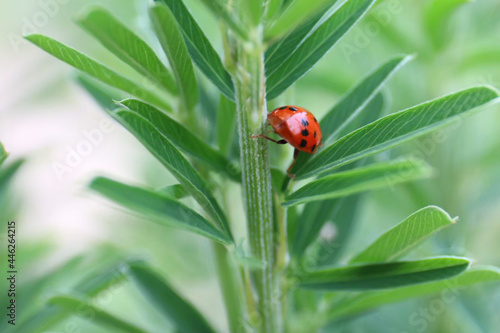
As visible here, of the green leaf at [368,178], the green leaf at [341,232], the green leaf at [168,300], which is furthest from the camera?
the green leaf at [341,232]

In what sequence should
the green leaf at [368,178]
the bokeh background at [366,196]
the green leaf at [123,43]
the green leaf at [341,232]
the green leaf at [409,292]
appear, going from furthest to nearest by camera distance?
the bokeh background at [366,196] < the green leaf at [341,232] < the green leaf at [409,292] < the green leaf at [123,43] < the green leaf at [368,178]

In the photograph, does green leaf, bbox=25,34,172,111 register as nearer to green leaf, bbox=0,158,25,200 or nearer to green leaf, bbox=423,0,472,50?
green leaf, bbox=0,158,25,200

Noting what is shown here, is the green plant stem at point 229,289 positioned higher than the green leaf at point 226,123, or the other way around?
the green leaf at point 226,123

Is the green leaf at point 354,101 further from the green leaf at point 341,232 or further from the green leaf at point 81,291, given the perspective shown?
the green leaf at point 81,291

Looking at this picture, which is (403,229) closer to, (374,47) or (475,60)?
(475,60)

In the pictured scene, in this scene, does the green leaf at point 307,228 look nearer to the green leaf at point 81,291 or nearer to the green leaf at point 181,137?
the green leaf at point 181,137

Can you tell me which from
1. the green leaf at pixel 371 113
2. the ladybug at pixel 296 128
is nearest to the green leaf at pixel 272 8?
the ladybug at pixel 296 128

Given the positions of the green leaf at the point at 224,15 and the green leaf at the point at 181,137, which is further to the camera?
the green leaf at the point at 181,137

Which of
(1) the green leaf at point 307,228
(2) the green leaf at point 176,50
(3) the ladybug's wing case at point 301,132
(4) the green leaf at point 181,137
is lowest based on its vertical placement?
(1) the green leaf at point 307,228
